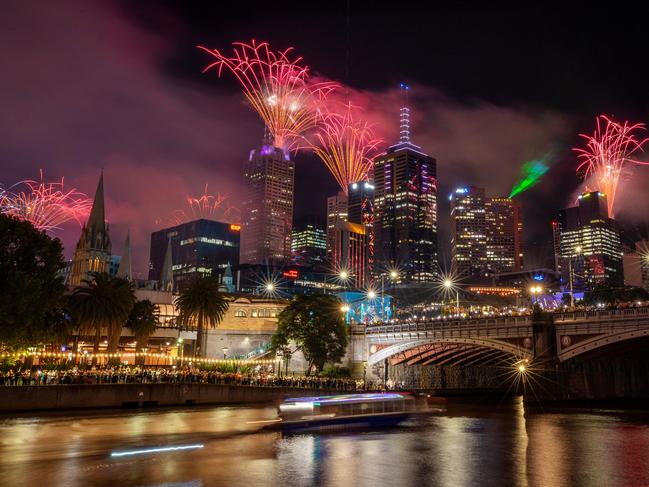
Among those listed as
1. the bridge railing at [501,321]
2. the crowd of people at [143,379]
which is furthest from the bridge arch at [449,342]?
the crowd of people at [143,379]

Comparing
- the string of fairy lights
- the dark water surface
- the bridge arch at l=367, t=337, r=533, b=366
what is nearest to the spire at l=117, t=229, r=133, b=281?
the string of fairy lights

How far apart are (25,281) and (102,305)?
26986 millimetres

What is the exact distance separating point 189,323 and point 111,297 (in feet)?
116

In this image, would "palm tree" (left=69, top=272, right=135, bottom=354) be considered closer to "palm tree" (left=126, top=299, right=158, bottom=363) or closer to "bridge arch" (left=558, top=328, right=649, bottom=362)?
"palm tree" (left=126, top=299, right=158, bottom=363)

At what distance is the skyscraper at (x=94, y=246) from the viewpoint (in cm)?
16862

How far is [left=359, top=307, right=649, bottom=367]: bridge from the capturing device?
61.8 m

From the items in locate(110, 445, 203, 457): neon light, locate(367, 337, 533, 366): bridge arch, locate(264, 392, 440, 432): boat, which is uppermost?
locate(367, 337, 533, 366): bridge arch

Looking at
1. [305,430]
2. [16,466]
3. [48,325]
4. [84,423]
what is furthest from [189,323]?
[16,466]

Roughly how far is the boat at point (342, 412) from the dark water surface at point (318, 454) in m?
1.75

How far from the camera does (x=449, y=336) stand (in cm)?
7900

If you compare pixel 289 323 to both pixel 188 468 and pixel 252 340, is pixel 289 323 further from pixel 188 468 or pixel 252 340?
pixel 188 468

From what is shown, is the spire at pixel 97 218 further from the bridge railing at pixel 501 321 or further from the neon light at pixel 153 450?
the neon light at pixel 153 450

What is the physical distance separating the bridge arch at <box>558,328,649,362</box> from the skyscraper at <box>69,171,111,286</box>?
138m

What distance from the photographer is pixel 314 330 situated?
294 ft
